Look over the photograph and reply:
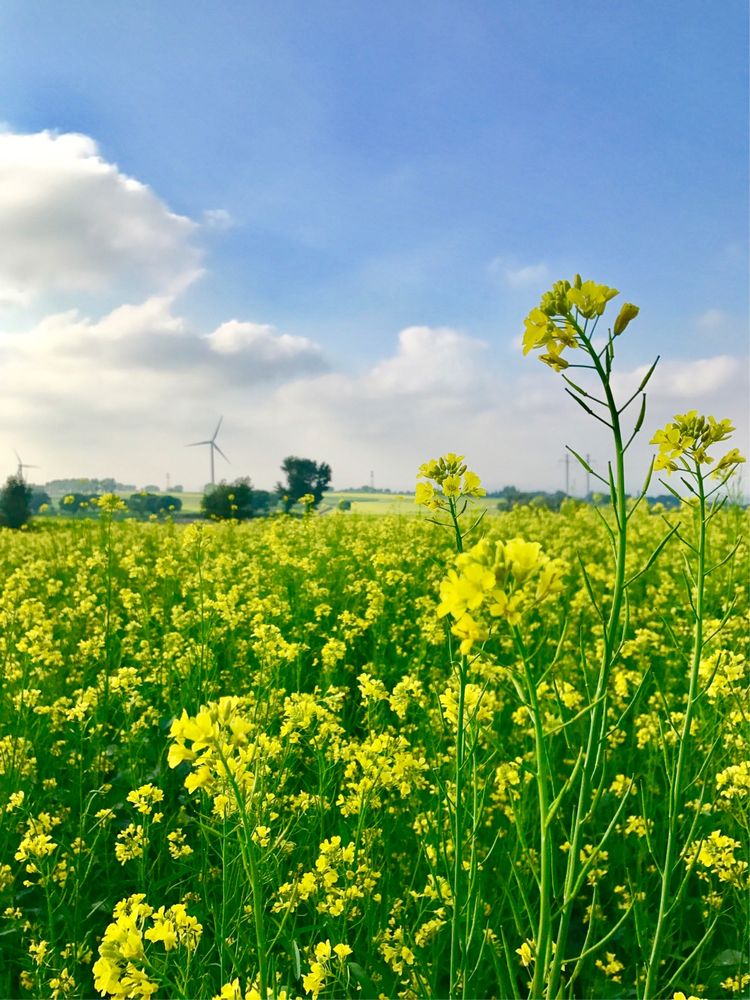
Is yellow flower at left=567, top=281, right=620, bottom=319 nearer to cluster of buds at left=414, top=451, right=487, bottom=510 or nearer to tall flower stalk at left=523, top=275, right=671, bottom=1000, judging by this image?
tall flower stalk at left=523, top=275, right=671, bottom=1000

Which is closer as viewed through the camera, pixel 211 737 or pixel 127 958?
pixel 211 737

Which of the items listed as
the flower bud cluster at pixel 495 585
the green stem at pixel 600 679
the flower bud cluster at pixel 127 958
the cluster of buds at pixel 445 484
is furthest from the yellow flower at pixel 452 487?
the flower bud cluster at pixel 127 958

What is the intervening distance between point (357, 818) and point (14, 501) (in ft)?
140

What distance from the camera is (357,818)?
2.82 meters

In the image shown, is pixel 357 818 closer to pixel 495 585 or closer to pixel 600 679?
pixel 600 679

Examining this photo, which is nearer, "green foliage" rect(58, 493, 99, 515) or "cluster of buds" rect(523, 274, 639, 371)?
"cluster of buds" rect(523, 274, 639, 371)

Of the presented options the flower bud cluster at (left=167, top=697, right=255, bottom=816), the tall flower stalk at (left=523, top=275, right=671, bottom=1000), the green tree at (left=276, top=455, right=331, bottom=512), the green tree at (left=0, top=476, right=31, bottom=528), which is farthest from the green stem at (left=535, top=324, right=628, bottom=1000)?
the green tree at (left=276, top=455, right=331, bottom=512)

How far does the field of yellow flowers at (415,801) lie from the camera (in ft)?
4.34

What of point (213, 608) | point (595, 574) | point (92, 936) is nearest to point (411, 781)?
point (92, 936)

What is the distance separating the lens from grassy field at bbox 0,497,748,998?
158 centimetres

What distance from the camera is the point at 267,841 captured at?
1.86 m

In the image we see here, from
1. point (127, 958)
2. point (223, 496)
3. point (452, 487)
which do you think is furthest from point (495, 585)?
point (223, 496)

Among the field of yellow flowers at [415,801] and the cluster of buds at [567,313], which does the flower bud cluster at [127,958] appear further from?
the cluster of buds at [567,313]

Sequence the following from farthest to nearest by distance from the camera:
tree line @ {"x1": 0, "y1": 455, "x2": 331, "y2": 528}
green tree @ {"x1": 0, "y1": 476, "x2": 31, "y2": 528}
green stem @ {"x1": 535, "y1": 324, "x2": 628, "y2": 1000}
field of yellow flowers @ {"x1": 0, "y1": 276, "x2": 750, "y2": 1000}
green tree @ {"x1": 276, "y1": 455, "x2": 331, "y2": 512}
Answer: green tree @ {"x1": 276, "y1": 455, "x2": 331, "y2": 512} < green tree @ {"x1": 0, "y1": 476, "x2": 31, "y2": 528} < tree line @ {"x1": 0, "y1": 455, "x2": 331, "y2": 528} < field of yellow flowers @ {"x1": 0, "y1": 276, "x2": 750, "y2": 1000} < green stem @ {"x1": 535, "y1": 324, "x2": 628, "y2": 1000}
